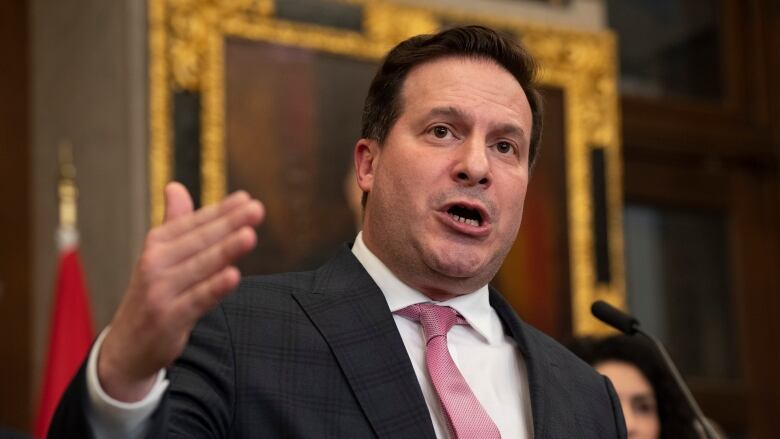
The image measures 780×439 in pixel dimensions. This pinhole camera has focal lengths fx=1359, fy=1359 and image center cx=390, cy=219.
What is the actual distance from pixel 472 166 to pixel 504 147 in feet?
0.54

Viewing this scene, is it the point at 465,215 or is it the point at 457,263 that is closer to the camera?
the point at 457,263

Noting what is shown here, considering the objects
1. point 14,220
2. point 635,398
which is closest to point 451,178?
point 635,398

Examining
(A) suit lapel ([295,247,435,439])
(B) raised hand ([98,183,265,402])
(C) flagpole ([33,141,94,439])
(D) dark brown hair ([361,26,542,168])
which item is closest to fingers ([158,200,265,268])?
(B) raised hand ([98,183,265,402])

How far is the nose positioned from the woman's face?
1794mm

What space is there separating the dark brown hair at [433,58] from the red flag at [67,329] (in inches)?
115

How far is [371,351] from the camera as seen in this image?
2.51 metres

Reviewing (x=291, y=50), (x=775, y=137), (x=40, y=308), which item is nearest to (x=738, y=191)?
(x=775, y=137)

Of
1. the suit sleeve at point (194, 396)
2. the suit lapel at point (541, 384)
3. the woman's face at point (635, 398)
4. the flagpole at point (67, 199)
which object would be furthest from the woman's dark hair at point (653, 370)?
A: the suit sleeve at point (194, 396)

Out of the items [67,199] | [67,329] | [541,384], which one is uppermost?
[541,384]

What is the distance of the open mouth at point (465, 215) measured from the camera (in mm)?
2803

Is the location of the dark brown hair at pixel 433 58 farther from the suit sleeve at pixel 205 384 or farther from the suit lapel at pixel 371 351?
the suit sleeve at pixel 205 384

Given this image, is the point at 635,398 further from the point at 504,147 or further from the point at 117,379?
the point at 117,379

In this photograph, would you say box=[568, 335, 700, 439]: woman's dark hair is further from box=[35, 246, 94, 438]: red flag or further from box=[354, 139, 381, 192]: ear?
box=[35, 246, 94, 438]: red flag

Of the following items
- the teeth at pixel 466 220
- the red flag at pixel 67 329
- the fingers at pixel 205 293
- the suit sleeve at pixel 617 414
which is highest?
the fingers at pixel 205 293
